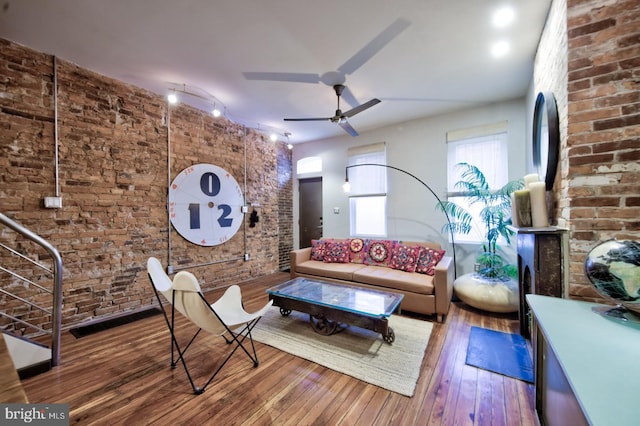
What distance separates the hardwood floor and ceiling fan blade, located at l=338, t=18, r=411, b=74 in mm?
2858

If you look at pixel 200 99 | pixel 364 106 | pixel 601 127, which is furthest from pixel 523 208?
pixel 200 99

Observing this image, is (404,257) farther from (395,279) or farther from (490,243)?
(490,243)

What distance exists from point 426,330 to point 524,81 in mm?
Answer: 3187

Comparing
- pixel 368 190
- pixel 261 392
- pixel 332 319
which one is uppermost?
pixel 368 190

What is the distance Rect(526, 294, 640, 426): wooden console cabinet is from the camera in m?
0.68

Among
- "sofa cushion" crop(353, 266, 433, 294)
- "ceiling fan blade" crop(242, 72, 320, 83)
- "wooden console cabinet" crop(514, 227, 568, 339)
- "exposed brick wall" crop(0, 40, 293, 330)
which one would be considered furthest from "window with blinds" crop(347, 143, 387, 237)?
"wooden console cabinet" crop(514, 227, 568, 339)

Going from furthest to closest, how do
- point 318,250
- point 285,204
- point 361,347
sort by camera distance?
point 285,204
point 318,250
point 361,347

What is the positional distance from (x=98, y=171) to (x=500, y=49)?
453 centimetres

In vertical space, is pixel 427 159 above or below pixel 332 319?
above

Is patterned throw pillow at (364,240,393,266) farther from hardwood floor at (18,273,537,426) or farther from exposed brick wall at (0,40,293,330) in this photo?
exposed brick wall at (0,40,293,330)

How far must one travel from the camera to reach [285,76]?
2.89 meters

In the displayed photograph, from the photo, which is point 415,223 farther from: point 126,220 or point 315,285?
point 126,220

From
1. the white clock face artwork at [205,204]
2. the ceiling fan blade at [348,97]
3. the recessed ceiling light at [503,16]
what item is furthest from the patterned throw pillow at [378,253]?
the recessed ceiling light at [503,16]

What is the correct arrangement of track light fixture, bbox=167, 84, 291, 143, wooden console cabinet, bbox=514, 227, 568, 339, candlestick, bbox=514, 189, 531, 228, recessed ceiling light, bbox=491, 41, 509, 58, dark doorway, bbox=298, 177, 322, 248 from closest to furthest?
wooden console cabinet, bbox=514, 227, 568, 339
candlestick, bbox=514, 189, 531, 228
recessed ceiling light, bbox=491, 41, 509, 58
track light fixture, bbox=167, 84, 291, 143
dark doorway, bbox=298, 177, 322, 248
